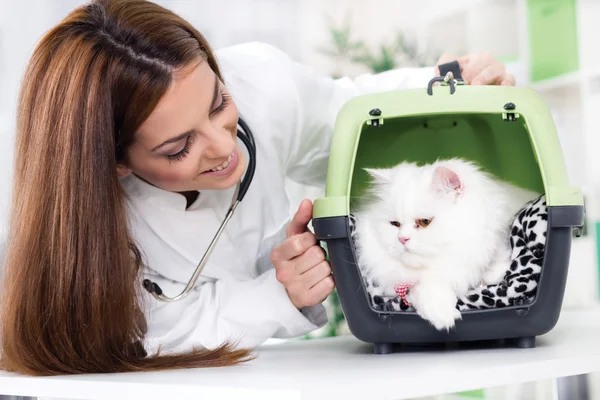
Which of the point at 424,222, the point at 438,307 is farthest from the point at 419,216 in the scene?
the point at 438,307

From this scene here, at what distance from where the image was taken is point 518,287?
0.91 meters

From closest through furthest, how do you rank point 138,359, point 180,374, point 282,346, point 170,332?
point 180,374, point 138,359, point 170,332, point 282,346

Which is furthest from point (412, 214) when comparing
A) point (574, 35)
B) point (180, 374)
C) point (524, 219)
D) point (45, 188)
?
point (574, 35)

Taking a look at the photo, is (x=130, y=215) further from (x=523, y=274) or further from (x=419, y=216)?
(x=523, y=274)

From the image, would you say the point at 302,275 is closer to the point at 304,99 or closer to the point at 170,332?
the point at 170,332

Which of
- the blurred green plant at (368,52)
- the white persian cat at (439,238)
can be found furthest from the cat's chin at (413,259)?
the blurred green plant at (368,52)

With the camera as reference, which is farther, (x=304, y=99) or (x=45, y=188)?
(x=304, y=99)

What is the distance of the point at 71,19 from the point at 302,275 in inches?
20.0

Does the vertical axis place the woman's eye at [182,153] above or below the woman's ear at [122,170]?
above

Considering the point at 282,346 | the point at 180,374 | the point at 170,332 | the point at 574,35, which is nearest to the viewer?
the point at 180,374

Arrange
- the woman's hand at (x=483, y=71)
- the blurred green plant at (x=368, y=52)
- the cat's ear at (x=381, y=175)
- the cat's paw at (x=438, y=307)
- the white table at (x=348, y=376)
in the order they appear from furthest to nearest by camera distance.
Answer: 1. the blurred green plant at (x=368, y=52)
2. the woman's hand at (x=483, y=71)
3. the cat's ear at (x=381, y=175)
4. the cat's paw at (x=438, y=307)
5. the white table at (x=348, y=376)

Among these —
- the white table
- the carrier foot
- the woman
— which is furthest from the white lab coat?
the carrier foot

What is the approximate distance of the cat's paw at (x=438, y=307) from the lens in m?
0.89

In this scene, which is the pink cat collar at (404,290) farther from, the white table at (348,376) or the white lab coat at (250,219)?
the white lab coat at (250,219)
